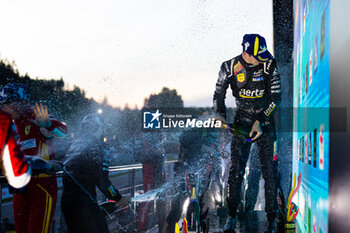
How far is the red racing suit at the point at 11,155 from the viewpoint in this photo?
1.59m

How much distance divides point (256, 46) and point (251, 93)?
15.5 inches

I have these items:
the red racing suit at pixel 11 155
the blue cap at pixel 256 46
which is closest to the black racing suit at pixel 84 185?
the red racing suit at pixel 11 155

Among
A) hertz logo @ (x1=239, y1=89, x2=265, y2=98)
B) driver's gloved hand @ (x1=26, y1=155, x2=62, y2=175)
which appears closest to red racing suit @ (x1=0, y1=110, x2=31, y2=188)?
driver's gloved hand @ (x1=26, y1=155, x2=62, y2=175)

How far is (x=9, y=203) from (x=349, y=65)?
1039 cm

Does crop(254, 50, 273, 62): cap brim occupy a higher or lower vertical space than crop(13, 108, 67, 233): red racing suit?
higher

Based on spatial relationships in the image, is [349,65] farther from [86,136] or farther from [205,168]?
[205,168]

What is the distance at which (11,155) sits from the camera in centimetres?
162

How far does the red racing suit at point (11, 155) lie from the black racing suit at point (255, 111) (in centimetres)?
158

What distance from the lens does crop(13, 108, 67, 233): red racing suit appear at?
231 cm

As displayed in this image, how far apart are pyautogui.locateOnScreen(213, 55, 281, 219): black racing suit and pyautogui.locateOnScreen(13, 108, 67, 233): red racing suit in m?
1.54

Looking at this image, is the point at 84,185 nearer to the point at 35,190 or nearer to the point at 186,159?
the point at 35,190

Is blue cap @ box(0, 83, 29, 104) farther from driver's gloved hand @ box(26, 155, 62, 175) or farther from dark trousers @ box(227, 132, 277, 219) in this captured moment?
dark trousers @ box(227, 132, 277, 219)

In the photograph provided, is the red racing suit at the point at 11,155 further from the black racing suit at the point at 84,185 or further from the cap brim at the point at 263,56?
the cap brim at the point at 263,56

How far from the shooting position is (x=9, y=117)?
160cm
